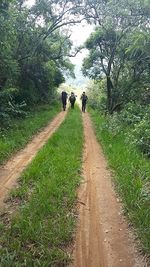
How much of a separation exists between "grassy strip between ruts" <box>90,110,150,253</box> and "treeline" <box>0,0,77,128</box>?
6105 millimetres

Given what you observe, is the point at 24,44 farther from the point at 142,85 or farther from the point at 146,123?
the point at 146,123

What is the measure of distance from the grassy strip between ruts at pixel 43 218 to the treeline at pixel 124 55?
18.8ft

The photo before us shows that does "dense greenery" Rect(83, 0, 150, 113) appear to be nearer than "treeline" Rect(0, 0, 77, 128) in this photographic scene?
No

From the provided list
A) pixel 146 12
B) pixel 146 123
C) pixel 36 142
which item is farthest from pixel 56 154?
pixel 146 12

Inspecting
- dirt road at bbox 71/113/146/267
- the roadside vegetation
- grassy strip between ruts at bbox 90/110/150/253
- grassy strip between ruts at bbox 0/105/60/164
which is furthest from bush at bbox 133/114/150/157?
grassy strip between ruts at bbox 0/105/60/164

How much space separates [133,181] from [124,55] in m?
15.3

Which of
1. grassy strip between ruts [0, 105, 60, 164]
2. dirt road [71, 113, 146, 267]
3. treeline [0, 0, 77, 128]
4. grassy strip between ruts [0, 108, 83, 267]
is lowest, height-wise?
dirt road [71, 113, 146, 267]

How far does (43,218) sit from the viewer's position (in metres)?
5.79

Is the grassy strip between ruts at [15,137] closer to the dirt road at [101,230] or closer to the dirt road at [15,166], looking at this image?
the dirt road at [15,166]

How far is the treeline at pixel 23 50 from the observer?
1508cm

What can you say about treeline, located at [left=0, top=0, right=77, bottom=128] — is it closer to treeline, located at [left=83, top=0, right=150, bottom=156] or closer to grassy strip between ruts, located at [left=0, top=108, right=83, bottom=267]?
treeline, located at [left=83, top=0, right=150, bottom=156]

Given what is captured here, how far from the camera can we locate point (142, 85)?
22.0 m

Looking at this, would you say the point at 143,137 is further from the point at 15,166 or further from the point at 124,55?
the point at 124,55

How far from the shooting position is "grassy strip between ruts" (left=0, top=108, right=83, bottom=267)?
468cm
